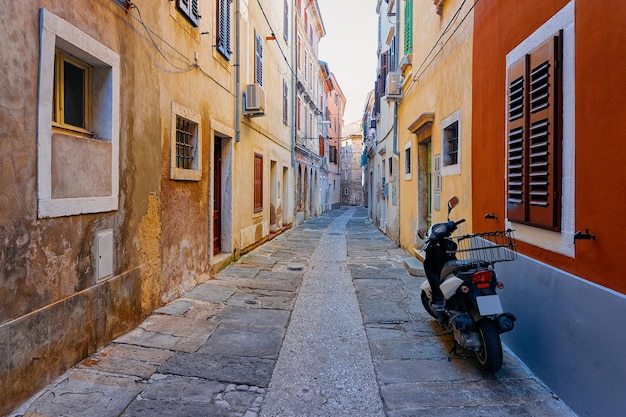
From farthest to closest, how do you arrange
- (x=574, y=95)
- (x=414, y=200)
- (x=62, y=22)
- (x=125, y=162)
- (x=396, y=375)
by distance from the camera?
(x=414, y=200)
(x=125, y=162)
(x=396, y=375)
(x=62, y=22)
(x=574, y=95)

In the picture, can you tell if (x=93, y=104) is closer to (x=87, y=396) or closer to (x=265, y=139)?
(x=87, y=396)

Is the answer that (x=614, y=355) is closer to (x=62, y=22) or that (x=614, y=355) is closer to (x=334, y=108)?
(x=62, y=22)

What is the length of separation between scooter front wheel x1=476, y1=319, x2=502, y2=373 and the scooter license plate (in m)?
0.09

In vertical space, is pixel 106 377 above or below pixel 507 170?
below

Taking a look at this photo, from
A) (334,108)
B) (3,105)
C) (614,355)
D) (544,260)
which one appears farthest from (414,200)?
(334,108)

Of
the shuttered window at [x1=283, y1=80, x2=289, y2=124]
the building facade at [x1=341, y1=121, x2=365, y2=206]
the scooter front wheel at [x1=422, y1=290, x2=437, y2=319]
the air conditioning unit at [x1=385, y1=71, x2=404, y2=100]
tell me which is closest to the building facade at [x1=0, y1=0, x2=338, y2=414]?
the scooter front wheel at [x1=422, y1=290, x2=437, y2=319]

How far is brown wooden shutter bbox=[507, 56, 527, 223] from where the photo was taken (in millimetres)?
3771

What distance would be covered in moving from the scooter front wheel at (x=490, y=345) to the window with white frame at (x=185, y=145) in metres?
4.12

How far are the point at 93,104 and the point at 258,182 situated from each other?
7.15 metres

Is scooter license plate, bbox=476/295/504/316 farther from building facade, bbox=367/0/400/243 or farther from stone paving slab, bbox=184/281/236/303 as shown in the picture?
building facade, bbox=367/0/400/243

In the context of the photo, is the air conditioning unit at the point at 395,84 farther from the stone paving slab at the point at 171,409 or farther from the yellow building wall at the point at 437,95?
the stone paving slab at the point at 171,409

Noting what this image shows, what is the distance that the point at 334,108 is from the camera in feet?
123

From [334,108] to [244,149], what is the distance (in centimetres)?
2883

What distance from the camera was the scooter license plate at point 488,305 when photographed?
352cm
